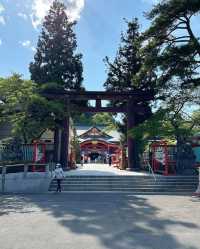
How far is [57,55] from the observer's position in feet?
110

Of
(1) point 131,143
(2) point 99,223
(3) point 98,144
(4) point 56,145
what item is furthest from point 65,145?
(3) point 98,144

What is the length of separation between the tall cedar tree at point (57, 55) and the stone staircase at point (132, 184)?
1468 centimetres

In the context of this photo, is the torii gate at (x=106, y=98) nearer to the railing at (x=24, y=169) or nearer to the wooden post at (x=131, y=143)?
the wooden post at (x=131, y=143)

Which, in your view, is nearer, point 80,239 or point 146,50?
point 80,239

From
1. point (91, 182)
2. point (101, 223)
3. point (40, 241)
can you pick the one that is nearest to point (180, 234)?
point (101, 223)

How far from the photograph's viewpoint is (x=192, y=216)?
35.7ft

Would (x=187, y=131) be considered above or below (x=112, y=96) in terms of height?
below

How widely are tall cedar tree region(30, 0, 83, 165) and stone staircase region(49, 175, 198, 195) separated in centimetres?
1468

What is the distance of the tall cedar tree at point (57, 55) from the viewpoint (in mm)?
32969

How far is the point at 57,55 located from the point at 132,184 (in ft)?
61.4

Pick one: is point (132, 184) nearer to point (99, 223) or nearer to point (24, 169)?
point (24, 169)

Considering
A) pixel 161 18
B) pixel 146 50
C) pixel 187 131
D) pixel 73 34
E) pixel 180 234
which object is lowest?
pixel 180 234

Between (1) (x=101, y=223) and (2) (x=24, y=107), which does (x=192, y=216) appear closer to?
(1) (x=101, y=223)

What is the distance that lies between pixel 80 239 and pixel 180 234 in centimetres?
245
